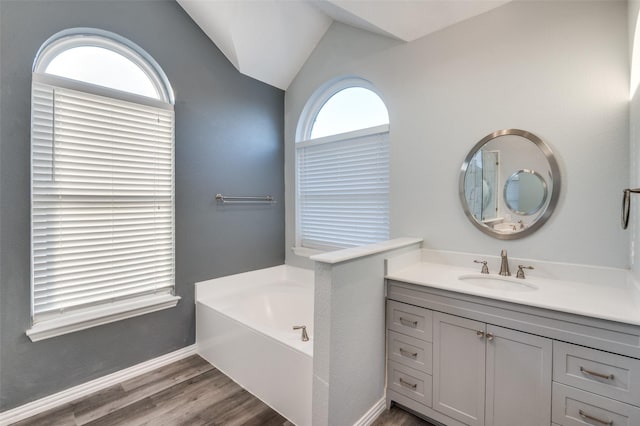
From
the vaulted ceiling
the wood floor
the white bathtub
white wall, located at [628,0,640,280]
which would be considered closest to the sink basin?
white wall, located at [628,0,640,280]

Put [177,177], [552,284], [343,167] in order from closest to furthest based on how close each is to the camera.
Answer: [552,284] < [177,177] < [343,167]

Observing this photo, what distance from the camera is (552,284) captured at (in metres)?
1.71

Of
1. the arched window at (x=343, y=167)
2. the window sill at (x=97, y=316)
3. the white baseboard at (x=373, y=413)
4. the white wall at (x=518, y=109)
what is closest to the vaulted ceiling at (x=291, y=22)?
the white wall at (x=518, y=109)

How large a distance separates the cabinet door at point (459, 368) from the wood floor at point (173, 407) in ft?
0.96

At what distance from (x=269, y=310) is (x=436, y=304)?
169cm

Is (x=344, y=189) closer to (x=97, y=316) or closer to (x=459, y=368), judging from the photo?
(x=459, y=368)

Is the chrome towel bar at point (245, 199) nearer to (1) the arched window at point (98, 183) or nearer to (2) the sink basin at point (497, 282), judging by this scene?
(1) the arched window at point (98, 183)

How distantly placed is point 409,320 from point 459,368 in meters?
0.34

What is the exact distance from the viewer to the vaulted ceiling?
2035mm

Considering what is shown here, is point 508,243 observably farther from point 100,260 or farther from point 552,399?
point 100,260

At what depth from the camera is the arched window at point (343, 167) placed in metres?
2.65

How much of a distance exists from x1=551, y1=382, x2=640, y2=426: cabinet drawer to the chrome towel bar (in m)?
2.61

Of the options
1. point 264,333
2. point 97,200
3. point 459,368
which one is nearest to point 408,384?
point 459,368

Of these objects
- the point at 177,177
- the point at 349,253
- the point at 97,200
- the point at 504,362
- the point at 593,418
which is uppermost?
the point at 177,177
